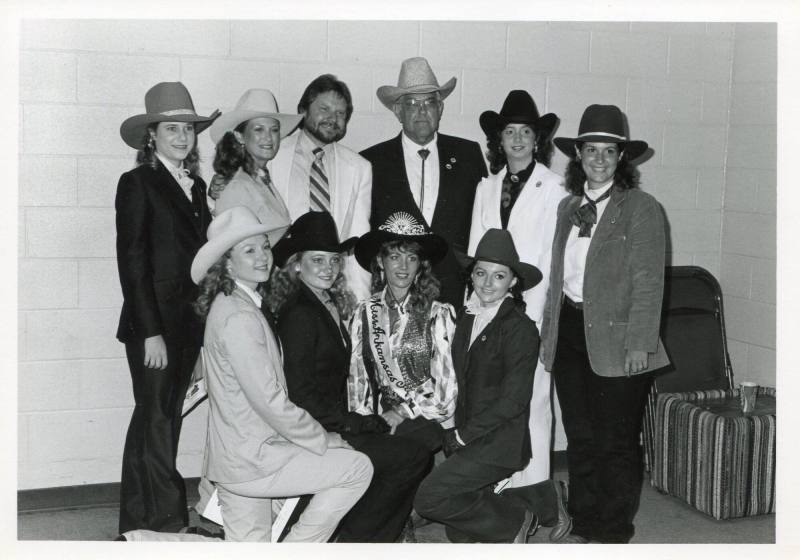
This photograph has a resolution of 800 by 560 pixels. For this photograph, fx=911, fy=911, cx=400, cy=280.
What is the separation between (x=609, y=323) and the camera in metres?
3.51

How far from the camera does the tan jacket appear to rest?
3.14 meters

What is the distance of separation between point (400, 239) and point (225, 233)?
732 millimetres

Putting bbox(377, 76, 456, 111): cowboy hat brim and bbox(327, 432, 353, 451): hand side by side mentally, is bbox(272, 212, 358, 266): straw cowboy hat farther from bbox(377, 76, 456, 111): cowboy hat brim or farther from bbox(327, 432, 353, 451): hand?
bbox(377, 76, 456, 111): cowboy hat brim

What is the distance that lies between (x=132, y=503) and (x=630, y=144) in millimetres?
2486

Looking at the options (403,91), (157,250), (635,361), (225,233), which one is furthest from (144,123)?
A: (635,361)

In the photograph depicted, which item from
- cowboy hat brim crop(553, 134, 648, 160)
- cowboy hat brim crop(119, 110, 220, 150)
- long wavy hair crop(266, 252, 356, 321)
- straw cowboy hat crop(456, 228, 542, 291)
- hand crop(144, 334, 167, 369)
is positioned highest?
cowboy hat brim crop(119, 110, 220, 150)

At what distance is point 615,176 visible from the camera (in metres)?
3.60

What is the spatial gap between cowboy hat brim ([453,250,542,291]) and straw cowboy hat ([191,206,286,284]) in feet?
2.63

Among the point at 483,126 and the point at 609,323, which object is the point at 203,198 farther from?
the point at 609,323

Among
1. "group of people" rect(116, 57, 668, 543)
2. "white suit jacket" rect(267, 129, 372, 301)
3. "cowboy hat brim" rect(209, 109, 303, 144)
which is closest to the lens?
"group of people" rect(116, 57, 668, 543)

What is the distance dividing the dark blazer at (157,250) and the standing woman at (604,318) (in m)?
1.48

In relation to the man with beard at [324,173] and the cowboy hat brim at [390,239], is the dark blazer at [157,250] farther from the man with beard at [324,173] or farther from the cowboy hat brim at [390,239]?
the cowboy hat brim at [390,239]

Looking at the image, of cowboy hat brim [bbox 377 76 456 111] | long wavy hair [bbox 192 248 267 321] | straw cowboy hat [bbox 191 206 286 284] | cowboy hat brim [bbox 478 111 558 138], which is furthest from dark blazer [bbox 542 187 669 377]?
long wavy hair [bbox 192 248 267 321]

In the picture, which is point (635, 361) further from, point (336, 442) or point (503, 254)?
point (336, 442)
